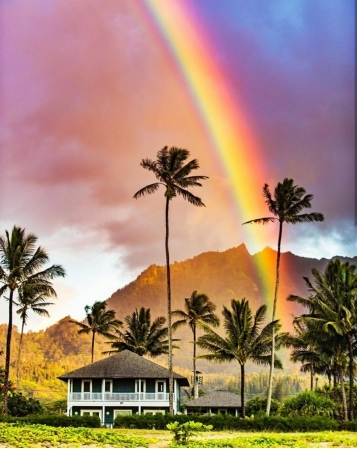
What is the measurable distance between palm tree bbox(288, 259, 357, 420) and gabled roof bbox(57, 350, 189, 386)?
12.8 meters

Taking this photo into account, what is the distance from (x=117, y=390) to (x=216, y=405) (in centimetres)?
909

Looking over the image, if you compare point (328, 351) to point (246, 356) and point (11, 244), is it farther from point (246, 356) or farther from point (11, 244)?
A: point (11, 244)

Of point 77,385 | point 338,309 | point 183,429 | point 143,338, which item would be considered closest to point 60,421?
point 183,429

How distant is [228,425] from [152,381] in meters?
17.3

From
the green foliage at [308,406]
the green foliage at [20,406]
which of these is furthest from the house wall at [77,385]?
the green foliage at [308,406]

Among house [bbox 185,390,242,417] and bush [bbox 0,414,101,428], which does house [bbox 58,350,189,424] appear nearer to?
house [bbox 185,390,242,417]

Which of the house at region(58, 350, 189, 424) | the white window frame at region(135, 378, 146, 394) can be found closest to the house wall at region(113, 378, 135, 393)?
the house at region(58, 350, 189, 424)

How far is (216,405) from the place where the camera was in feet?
167

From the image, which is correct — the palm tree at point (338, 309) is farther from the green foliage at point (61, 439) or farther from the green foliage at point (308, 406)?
the green foliage at point (61, 439)

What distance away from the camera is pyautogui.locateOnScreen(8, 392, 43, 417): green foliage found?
44844 millimetres

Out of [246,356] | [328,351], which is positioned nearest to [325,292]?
[328,351]

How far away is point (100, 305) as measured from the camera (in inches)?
2685

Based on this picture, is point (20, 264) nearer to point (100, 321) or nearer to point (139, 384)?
point (139, 384)

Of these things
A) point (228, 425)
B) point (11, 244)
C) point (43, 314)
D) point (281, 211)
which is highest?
point (281, 211)
